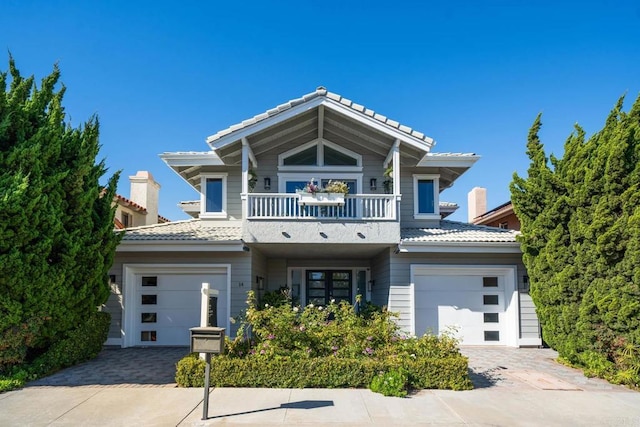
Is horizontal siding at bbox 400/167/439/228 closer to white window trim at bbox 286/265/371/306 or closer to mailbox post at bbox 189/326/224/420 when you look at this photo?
white window trim at bbox 286/265/371/306

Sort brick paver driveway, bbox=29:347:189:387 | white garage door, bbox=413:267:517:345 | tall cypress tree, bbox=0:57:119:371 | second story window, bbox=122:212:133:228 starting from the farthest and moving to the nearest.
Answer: second story window, bbox=122:212:133:228 → white garage door, bbox=413:267:517:345 → brick paver driveway, bbox=29:347:189:387 → tall cypress tree, bbox=0:57:119:371

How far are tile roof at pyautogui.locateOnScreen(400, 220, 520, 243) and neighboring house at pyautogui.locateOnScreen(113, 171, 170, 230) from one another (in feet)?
41.2

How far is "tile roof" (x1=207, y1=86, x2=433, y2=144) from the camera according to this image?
10.8m

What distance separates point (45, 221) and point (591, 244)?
33.5 ft

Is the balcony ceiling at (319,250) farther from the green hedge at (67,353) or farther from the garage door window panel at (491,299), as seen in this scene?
the green hedge at (67,353)

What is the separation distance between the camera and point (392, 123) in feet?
35.8

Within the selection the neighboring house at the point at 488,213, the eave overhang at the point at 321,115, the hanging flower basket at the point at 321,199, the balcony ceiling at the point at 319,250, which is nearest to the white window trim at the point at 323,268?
the balcony ceiling at the point at 319,250

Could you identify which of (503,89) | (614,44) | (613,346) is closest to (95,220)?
(613,346)

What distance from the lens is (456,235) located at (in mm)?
11453

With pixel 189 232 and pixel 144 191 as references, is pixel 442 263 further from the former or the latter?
pixel 144 191

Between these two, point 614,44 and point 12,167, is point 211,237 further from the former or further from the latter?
point 614,44

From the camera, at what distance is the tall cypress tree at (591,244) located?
745 cm

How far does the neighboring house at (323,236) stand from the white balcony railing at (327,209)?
1.2 inches

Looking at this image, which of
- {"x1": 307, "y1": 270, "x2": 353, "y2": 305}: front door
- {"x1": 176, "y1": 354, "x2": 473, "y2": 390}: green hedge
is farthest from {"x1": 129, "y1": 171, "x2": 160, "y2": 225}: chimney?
{"x1": 176, "y1": 354, "x2": 473, "y2": 390}: green hedge
